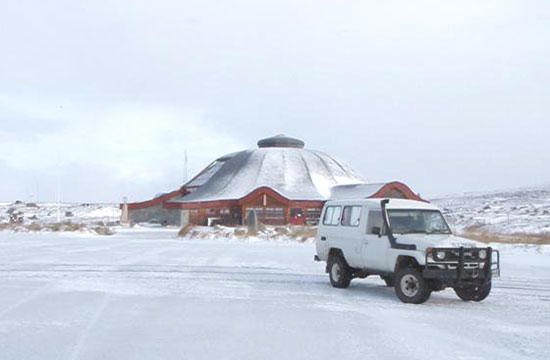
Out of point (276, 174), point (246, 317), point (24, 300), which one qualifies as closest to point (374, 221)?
point (246, 317)

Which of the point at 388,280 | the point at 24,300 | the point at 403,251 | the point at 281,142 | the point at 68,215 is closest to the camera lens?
the point at 24,300

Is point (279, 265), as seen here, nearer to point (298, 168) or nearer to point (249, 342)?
point (249, 342)

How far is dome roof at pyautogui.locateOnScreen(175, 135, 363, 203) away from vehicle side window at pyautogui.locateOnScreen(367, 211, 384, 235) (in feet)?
155

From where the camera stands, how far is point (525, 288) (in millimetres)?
15289

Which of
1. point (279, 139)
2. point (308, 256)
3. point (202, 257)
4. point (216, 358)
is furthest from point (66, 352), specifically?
point (279, 139)

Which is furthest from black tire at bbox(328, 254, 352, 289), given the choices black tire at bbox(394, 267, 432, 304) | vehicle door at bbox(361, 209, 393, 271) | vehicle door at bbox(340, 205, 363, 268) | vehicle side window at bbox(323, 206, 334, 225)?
black tire at bbox(394, 267, 432, 304)

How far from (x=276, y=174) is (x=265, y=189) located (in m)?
8.12

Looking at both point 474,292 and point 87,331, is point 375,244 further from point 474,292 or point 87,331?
point 87,331

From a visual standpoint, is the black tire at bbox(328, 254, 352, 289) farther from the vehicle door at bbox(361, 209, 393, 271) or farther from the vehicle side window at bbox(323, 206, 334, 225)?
the vehicle side window at bbox(323, 206, 334, 225)

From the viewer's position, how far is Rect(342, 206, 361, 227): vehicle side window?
14656mm

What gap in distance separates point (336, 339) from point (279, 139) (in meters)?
70.9

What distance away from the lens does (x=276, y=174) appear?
227 feet

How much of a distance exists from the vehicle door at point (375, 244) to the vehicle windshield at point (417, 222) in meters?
0.30

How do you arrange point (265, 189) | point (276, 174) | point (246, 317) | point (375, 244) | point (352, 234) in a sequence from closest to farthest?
point (246, 317)
point (375, 244)
point (352, 234)
point (265, 189)
point (276, 174)
